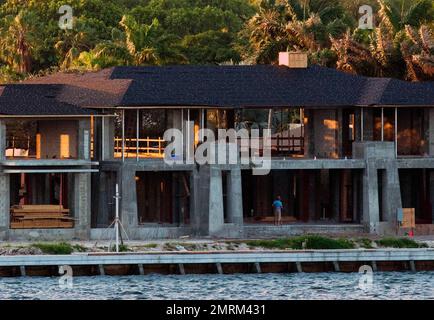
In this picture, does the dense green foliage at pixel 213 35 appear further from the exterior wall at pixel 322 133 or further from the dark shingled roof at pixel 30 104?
the dark shingled roof at pixel 30 104

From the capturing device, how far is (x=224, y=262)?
94812mm

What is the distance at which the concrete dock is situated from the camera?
93.6 m

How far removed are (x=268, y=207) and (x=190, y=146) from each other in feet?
21.4

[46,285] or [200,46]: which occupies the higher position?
[200,46]

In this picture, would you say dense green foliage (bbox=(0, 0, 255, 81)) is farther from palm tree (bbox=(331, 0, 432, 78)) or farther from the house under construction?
the house under construction

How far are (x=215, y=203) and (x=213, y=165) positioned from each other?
1957mm

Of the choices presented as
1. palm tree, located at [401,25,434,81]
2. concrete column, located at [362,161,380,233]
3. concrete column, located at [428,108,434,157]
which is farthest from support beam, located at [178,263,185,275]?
palm tree, located at [401,25,434,81]

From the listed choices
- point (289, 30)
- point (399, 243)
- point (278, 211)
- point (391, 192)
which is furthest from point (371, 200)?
point (289, 30)

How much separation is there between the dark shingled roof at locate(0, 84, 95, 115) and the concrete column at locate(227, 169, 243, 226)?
7942 mm

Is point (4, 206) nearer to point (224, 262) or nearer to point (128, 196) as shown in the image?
point (128, 196)

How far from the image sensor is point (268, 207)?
112625 millimetres

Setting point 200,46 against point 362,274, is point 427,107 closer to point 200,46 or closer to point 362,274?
point 362,274
